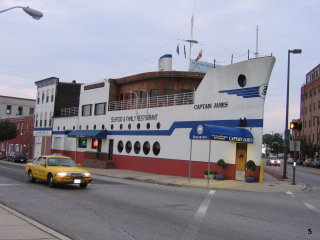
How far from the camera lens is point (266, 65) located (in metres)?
24.0

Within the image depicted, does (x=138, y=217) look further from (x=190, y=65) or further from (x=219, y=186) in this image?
Answer: (x=190, y=65)

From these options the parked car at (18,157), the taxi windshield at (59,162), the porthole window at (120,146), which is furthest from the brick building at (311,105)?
the taxi windshield at (59,162)

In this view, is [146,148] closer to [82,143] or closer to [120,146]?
[120,146]

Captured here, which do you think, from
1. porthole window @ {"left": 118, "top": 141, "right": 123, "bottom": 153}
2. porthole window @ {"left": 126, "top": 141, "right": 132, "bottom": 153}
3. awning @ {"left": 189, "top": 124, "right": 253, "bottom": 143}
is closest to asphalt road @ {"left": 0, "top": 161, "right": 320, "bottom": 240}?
awning @ {"left": 189, "top": 124, "right": 253, "bottom": 143}

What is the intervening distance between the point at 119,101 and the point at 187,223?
28.5m

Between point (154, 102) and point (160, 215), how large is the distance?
23753 mm

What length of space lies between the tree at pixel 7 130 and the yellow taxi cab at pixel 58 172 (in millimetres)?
44467

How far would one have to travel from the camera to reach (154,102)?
1363 inches

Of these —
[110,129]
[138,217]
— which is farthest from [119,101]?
[138,217]

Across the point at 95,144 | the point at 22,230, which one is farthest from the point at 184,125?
the point at 22,230

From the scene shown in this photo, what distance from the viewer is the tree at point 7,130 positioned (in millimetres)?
61281

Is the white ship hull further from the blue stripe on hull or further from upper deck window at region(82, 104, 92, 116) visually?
upper deck window at region(82, 104, 92, 116)

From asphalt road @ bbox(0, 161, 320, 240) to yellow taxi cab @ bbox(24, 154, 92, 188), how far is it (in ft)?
2.83

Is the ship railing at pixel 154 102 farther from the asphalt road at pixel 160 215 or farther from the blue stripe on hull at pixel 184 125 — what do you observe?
the asphalt road at pixel 160 215
